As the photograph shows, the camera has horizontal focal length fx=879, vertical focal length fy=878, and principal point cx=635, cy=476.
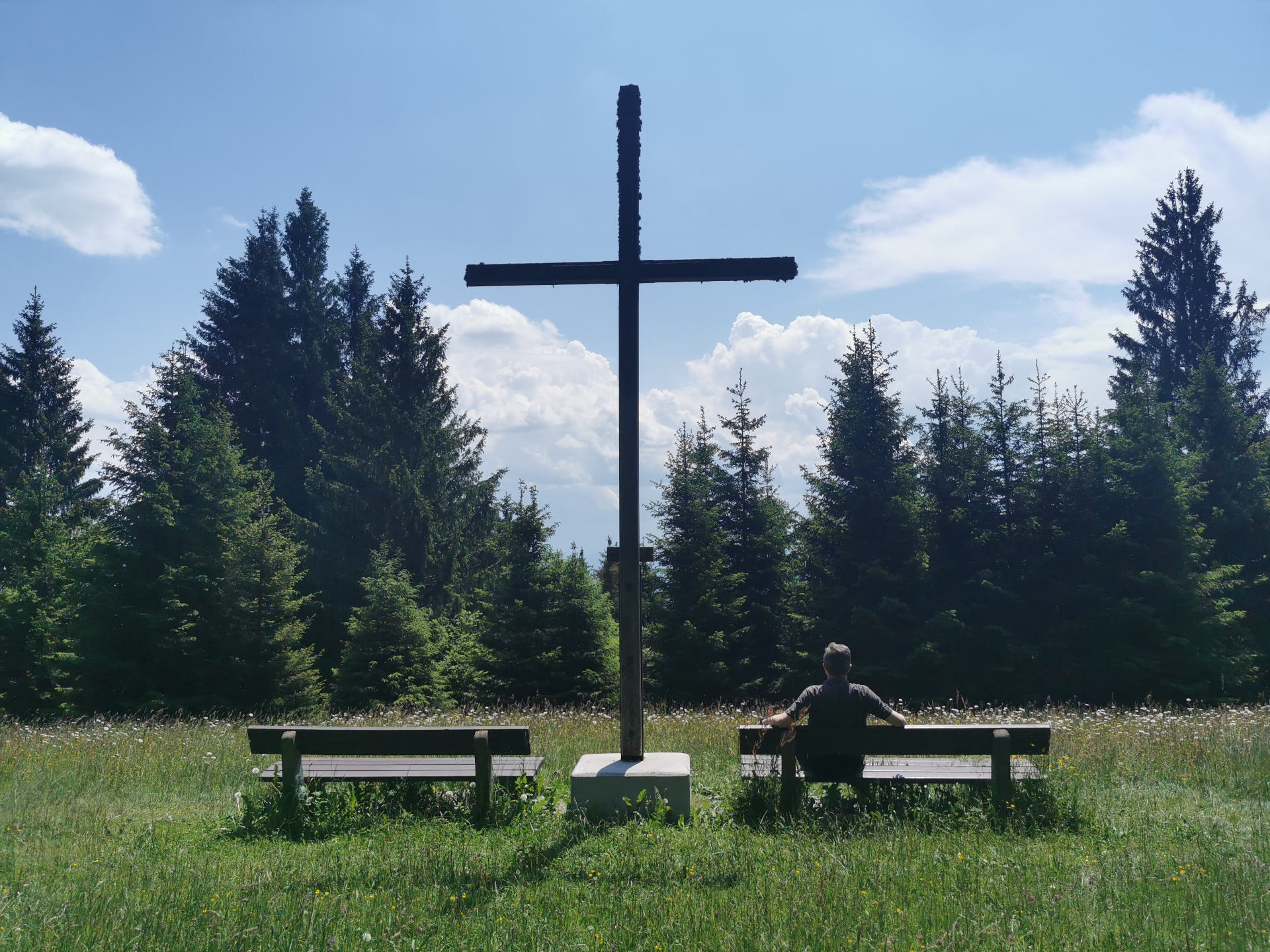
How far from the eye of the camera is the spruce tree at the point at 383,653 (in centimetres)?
1964

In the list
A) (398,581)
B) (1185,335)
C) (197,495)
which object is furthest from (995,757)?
(1185,335)

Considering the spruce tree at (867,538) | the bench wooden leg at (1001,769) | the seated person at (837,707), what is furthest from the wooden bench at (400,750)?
the spruce tree at (867,538)

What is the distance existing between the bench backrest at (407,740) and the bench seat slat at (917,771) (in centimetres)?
187

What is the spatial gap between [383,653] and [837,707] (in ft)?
49.0

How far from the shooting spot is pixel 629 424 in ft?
24.3

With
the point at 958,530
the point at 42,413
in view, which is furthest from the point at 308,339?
the point at 958,530

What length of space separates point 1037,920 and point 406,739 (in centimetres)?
469

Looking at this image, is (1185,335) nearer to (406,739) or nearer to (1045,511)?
(1045,511)

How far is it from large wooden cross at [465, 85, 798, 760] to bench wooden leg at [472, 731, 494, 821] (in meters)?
1.09

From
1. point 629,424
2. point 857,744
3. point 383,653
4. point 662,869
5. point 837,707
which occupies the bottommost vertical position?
point 662,869

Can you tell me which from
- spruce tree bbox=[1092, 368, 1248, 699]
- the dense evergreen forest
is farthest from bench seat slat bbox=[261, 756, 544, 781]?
spruce tree bbox=[1092, 368, 1248, 699]

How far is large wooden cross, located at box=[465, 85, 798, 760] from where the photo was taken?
717cm

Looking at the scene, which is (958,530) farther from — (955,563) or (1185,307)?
(1185,307)

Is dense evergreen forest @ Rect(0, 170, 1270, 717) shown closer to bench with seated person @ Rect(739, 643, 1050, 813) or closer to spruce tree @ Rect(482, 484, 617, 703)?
spruce tree @ Rect(482, 484, 617, 703)
